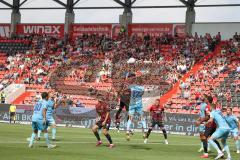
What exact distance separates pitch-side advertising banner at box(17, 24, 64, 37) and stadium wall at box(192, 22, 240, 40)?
15.8m

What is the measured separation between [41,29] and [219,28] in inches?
801

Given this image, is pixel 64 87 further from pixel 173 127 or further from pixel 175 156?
pixel 175 156

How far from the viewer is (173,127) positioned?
40562 millimetres

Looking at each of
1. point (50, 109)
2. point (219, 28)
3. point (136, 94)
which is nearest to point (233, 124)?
point (136, 94)

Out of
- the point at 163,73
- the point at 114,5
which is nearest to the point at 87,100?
the point at 163,73

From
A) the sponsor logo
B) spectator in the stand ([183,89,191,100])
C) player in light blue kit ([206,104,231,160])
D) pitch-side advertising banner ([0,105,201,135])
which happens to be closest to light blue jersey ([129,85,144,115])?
player in light blue kit ([206,104,231,160])

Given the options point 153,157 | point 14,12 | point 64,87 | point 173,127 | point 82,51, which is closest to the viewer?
point 153,157

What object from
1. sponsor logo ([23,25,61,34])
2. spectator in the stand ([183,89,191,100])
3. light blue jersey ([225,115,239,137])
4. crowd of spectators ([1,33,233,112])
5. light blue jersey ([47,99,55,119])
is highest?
sponsor logo ([23,25,61,34])

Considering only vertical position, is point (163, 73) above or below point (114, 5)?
below

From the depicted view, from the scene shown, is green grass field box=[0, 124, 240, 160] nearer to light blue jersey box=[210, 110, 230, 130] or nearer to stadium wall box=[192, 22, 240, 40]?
light blue jersey box=[210, 110, 230, 130]

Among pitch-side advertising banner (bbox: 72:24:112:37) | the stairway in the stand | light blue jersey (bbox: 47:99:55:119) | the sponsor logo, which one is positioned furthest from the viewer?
the sponsor logo

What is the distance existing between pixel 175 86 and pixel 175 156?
28.3 m

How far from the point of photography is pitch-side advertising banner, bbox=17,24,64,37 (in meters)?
66.3

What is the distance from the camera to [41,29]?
67.4m
